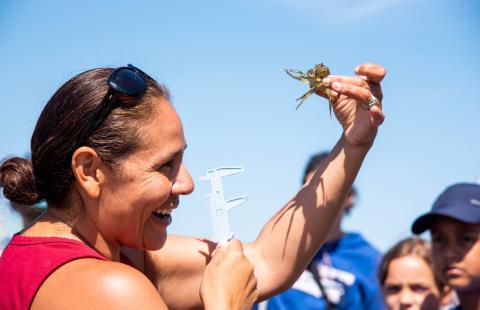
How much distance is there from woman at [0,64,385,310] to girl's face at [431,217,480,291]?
1.72m

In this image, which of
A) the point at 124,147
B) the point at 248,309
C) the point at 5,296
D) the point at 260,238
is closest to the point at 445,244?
the point at 260,238

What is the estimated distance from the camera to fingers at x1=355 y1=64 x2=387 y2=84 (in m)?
2.82

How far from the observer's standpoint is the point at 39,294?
7.29ft

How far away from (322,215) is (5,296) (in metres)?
1.24

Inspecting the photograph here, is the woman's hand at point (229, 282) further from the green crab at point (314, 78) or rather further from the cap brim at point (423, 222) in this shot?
the cap brim at point (423, 222)

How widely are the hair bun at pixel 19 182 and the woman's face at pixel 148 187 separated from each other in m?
0.28

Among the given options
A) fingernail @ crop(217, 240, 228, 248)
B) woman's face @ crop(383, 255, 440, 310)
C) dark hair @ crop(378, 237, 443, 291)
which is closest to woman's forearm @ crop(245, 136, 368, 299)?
fingernail @ crop(217, 240, 228, 248)

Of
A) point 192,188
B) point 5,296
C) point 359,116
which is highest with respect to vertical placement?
point 359,116

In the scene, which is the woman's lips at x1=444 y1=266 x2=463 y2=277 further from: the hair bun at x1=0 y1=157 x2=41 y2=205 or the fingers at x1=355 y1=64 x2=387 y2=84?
the hair bun at x1=0 y1=157 x2=41 y2=205

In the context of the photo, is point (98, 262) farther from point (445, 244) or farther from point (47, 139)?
point (445, 244)

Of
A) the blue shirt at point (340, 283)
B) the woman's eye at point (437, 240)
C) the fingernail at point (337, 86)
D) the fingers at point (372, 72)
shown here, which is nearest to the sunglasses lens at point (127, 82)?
the fingernail at point (337, 86)

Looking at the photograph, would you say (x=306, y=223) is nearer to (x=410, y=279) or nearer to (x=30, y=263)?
(x=30, y=263)

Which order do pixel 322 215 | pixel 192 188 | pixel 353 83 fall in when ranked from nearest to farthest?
pixel 192 188, pixel 353 83, pixel 322 215

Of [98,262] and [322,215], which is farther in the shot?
[322,215]
